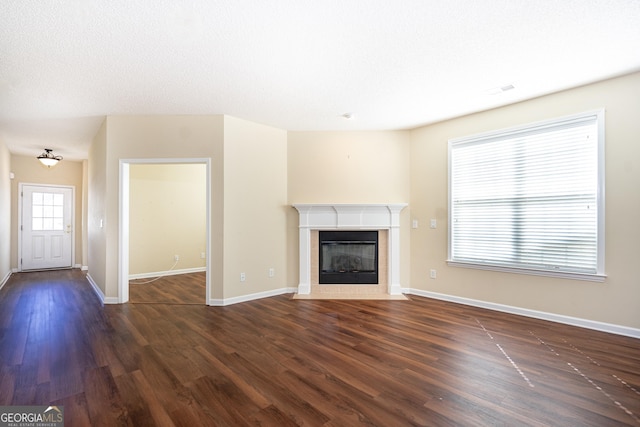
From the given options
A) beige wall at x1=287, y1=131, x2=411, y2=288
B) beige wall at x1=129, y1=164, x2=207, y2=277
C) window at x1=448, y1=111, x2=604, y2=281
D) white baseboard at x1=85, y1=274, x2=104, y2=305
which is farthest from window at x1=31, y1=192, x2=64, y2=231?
window at x1=448, y1=111, x2=604, y2=281

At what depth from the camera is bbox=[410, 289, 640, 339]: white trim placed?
113 inches

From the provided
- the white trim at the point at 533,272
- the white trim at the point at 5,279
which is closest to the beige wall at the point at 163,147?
the white trim at the point at 5,279

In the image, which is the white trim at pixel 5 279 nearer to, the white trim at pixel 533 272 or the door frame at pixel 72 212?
the door frame at pixel 72 212

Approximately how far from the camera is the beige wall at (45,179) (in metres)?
6.28

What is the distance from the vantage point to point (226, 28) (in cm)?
218

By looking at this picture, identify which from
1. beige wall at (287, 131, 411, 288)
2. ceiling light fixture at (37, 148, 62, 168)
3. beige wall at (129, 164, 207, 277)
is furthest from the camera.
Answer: beige wall at (129, 164, 207, 277)

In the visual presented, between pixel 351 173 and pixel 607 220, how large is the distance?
306cm

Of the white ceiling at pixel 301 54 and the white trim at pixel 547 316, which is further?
the white trim at pixel 547 316

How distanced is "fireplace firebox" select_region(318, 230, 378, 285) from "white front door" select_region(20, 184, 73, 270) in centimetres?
663

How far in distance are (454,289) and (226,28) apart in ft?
13.5

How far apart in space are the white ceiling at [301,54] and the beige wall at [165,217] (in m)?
2.15

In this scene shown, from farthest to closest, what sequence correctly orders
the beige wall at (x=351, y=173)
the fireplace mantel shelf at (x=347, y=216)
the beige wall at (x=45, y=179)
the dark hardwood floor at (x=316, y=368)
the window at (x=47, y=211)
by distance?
the window at (x=47, y=211), the beige wall at (x=45, y=179), the beige wall at (x=351, y=173), the fireplace mantel shelf at (x=347, y=216), the dark hardwood floor at (x=316, y=368)

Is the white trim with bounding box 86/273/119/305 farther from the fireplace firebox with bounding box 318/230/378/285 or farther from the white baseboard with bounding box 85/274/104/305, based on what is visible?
the fireplace firebox with bounding box 318/230/378/285

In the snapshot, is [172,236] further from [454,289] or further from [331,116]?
[454,289]
